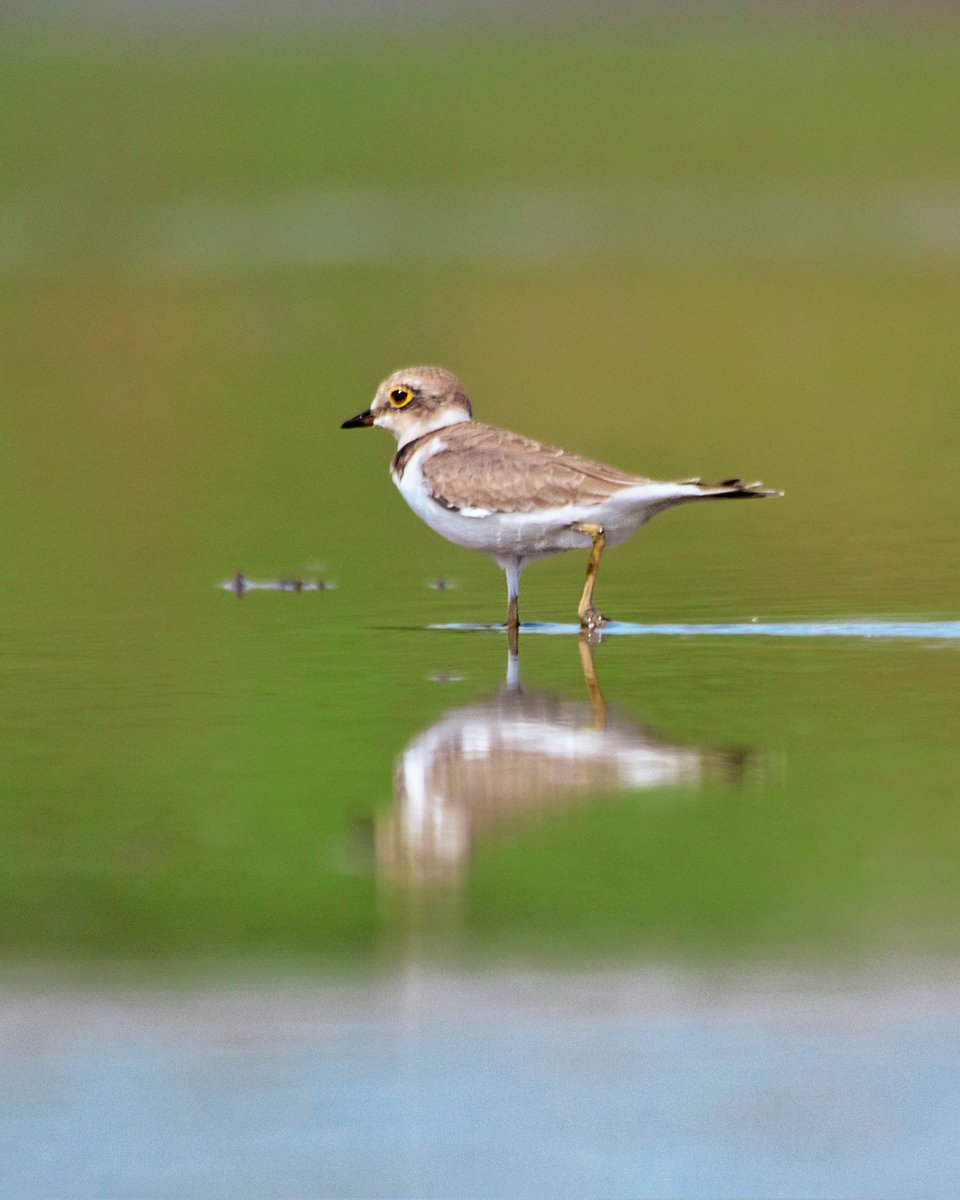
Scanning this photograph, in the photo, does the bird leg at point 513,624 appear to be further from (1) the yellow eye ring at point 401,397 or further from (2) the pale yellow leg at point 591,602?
(1) the yellow eye ring at point 401,397

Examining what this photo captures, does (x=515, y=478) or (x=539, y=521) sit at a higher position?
(x=515, y=478)

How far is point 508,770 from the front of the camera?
7625 millimetres

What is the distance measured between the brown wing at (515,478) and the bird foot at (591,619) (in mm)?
476

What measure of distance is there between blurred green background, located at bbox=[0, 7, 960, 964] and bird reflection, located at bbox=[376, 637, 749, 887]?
0.10m

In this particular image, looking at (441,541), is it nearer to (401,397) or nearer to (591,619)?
(401,397)

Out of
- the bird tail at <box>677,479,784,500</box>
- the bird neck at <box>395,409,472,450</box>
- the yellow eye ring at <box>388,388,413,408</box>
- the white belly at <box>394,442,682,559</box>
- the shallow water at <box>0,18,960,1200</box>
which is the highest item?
Answer: the yellow eye ring at <box>388,388,413,408</box>

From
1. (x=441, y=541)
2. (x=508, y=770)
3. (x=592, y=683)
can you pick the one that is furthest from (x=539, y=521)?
(x=441, y=541)

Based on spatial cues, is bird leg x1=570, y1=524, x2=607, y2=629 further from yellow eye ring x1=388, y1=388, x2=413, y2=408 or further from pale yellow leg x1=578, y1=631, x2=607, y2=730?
yellow eye ring x1=388, y1=388, x2=413, y2=408

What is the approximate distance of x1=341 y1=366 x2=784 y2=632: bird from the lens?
32.8 feet

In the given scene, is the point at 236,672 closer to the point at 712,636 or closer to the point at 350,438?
the point at 712,636

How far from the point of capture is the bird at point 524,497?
9.98 m

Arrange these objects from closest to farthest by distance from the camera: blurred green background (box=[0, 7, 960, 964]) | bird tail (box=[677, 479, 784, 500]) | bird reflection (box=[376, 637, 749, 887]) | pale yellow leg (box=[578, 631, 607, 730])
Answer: blurred green background (box=[0, 7, 960, 964]) < bird reflection (box=[376, 637, 749, 887]) < pale yellow leg (box=[578, 631, 607, 730]) < bird tail (box=[677, 479, 784, 500])

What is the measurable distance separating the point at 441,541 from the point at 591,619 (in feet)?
11.4

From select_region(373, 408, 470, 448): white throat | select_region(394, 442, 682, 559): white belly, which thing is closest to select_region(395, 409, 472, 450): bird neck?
select_region(373, 408, 470, 448): white throat
